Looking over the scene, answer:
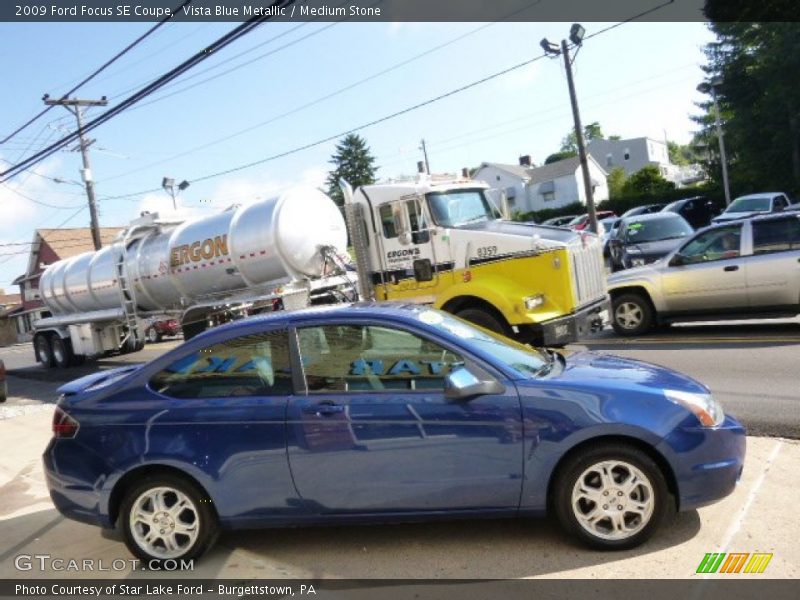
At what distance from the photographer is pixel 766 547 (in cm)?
362

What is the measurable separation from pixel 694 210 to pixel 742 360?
871 inches

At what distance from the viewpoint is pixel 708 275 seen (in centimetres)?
982

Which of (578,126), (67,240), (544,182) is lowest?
(578,126)

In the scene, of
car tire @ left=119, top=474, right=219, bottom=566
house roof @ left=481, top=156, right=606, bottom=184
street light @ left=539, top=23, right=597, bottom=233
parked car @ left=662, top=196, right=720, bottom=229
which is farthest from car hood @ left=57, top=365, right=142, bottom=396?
house roof @ left=481, top=156, right=606, bottom=184

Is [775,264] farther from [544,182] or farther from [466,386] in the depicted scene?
[544,182]

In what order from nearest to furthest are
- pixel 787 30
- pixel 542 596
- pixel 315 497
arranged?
pixel 542 596 < pixel 315 497 < pixel 787 30

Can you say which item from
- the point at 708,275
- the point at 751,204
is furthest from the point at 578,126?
the point at 708,275

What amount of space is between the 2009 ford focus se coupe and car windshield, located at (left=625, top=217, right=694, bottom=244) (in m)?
13.2

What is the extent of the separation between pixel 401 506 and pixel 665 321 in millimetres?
7977

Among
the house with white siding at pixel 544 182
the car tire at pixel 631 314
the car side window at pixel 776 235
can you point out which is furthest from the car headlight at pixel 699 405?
the house with white siding at pixel 544 182

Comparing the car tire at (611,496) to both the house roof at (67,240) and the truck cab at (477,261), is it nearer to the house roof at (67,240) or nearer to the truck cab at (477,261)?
the truck cab at (477,261)

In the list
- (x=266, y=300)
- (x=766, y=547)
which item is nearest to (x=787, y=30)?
(x=266, y=300)

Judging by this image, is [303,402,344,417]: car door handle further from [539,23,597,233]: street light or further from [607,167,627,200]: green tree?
[607,167,627,200]: green tree

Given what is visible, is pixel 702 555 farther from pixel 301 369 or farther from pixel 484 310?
pixel 484 310
